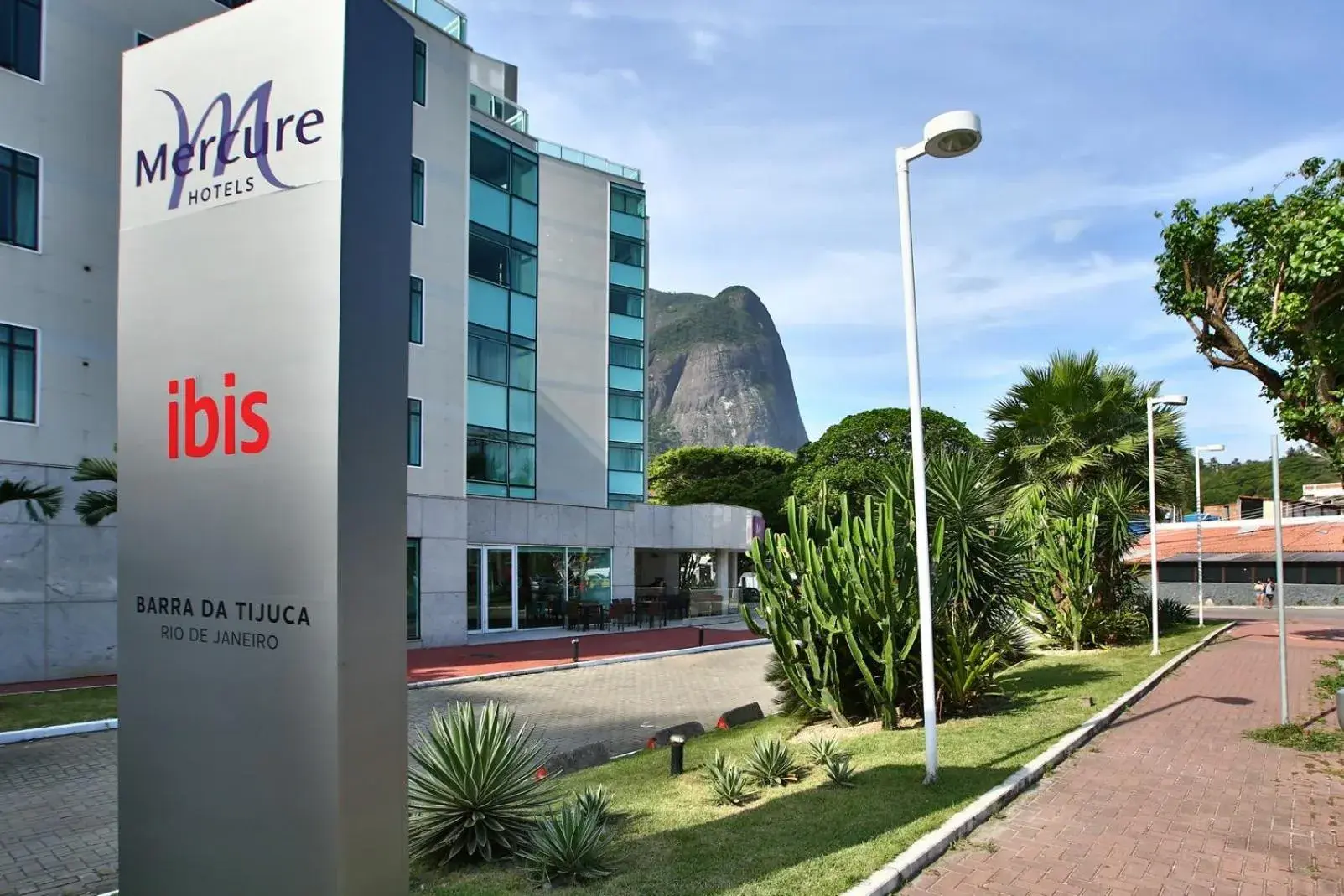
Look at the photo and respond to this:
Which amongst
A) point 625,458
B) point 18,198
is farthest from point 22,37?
point 625,458

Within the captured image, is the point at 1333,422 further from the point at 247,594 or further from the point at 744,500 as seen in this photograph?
the point at 744,500

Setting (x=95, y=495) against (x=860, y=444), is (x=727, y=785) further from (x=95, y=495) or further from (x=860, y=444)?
(x=860, y=444)

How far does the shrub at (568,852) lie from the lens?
567cm

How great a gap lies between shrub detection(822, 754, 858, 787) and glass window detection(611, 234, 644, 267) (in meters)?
26.4

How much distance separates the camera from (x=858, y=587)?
1000cm

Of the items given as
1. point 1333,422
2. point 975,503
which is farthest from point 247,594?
point 1333,422

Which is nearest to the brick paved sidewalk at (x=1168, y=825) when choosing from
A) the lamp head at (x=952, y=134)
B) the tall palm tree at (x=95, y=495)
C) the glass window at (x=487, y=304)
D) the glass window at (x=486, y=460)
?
the lamp head at (x=952, y=134)

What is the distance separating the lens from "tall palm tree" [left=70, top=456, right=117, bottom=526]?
14039mm

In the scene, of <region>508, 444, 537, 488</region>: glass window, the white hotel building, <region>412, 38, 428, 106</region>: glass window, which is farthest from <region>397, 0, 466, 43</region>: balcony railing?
<region>508, 444, 537, 488</region>: glass window

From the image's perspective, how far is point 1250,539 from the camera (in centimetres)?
5012

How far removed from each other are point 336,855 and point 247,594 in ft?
4.59

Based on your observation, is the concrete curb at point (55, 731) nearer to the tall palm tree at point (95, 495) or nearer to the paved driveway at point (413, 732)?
the paved driveway at point (413, 732)

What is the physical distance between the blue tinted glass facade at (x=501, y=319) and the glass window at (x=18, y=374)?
36.5 ft

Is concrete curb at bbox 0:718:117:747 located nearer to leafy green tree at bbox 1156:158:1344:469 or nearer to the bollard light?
the bollard light
